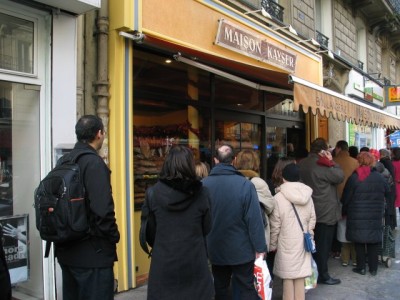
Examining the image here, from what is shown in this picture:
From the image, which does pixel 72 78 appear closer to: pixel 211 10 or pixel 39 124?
pixel 39 124

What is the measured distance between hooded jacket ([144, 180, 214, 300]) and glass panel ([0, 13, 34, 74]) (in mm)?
2228

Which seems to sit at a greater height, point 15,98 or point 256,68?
point 256,68

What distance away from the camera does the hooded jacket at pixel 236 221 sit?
3.56m

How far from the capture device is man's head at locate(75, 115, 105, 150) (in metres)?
2.85

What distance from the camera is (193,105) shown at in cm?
656

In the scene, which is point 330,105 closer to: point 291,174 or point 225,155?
point 291,174

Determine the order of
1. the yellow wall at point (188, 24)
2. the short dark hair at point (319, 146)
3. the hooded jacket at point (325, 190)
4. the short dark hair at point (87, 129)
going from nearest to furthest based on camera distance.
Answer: the short dark hair at point (87, 129)
the yellow wall at point (188, 24)
the hooded jacket at point (325, 190)
the short dark hair at point (319, 146)

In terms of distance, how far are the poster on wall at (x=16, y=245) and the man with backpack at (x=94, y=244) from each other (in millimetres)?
1542

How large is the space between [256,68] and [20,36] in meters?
3.92

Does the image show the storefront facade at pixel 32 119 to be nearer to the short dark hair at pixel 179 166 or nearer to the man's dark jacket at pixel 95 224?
the man's dark jacket at pixel 95 224

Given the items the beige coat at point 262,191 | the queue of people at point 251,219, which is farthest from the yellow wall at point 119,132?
the beige coat at point 262,191

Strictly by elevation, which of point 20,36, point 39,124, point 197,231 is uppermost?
point 20,36

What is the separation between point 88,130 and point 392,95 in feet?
49.5

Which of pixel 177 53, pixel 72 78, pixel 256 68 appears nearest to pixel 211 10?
pixel 177 53
